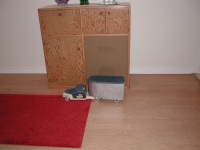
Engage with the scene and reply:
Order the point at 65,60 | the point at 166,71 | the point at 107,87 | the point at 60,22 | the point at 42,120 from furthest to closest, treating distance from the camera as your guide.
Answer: the point at 166,71, the point at 65,60, the point at 60,22, the point at 107,87, the point at 42,120

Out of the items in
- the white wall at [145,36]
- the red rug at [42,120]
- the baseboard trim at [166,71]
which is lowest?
the red rug at [42,120]

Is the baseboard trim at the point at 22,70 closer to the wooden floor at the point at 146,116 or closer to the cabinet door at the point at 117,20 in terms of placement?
the wooden floor at the point at 146,116

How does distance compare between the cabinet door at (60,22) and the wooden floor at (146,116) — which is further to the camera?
the cabinet door at (60,22)

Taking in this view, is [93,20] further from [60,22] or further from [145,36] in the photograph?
[145,36]

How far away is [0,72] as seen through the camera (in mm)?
3658

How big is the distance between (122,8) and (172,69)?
5.08 feet

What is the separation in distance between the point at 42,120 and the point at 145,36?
2.09 metres

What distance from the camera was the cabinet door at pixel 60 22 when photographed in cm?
260

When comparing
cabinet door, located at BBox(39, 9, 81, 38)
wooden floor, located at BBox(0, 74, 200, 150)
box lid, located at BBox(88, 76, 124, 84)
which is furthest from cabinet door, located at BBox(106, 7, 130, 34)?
wooden floor, located at BBox(0, 74, 200, 150)

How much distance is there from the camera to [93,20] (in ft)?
8.53

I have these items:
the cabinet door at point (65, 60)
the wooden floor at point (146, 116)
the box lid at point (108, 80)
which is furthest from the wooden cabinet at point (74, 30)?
the wooden floor at point (146, 116)

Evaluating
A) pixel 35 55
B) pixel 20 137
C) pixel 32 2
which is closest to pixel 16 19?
pixel 32 2

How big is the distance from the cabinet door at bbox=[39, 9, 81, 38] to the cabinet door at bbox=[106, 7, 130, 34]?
405 mm

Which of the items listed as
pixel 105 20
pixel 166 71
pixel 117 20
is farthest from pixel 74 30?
pixel 166 71
